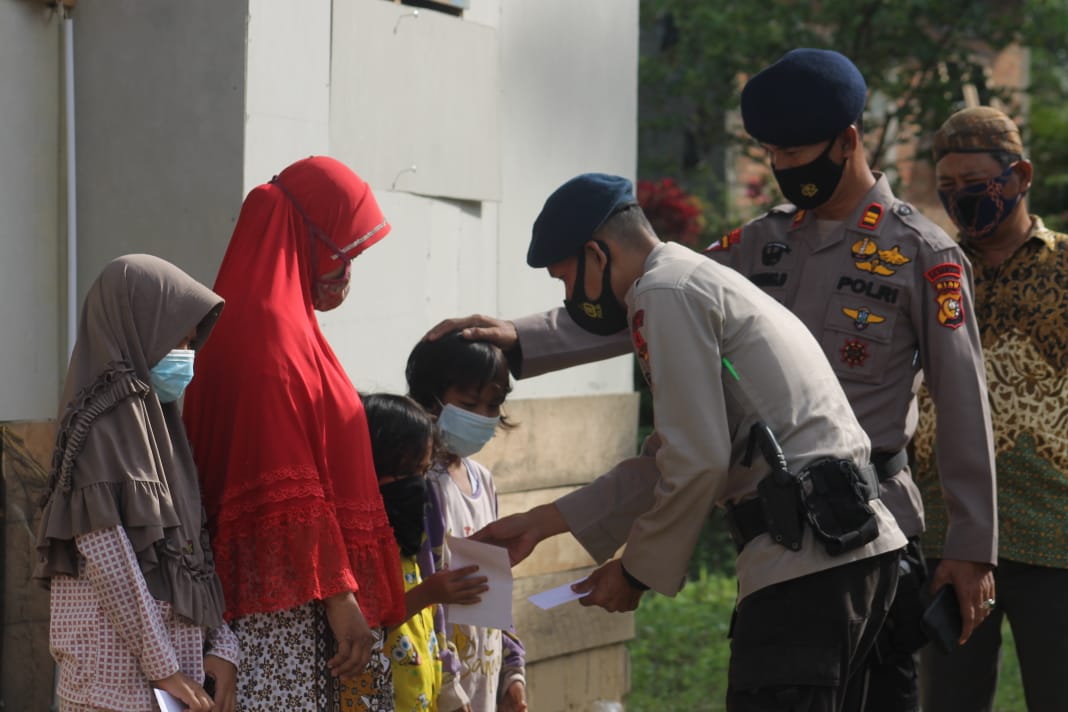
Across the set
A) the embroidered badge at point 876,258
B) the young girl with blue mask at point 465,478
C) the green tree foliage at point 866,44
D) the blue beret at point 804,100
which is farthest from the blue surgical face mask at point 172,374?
the green tree foliage at point 866,44

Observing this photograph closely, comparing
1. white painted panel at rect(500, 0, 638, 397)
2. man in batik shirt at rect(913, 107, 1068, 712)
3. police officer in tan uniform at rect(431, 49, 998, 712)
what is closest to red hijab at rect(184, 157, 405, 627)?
police officer in tan uniform at rect(431, 49, 998, 712)

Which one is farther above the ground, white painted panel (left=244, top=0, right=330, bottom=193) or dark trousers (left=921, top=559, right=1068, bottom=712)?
white painted panel (left=244, top=0, right=330, bottom=193)

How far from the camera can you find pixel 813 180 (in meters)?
3.92

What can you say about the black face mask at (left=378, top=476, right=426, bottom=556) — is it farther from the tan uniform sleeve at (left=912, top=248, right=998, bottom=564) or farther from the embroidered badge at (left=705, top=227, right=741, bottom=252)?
the tan uniform sleeve at (left=912, top=248, right=998, bottom=564)

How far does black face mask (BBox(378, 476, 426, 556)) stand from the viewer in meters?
3.58

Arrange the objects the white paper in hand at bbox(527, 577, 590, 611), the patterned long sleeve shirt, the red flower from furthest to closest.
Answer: the red flower → the white paper in hand at bbox(527, 577, 590, 611) → the patterned long sleeve shirt

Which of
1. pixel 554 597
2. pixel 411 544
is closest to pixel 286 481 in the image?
pixel 411 544

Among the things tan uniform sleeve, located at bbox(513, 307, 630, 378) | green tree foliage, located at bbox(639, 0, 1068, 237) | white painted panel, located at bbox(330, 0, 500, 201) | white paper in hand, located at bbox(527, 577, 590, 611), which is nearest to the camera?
white paper in hand, located at bbox(527, 577, 590, 611)

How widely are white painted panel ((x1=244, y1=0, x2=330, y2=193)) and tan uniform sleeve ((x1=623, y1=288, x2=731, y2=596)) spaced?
136 centimetres

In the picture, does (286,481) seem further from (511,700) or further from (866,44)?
(866,44)

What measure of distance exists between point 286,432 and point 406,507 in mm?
542

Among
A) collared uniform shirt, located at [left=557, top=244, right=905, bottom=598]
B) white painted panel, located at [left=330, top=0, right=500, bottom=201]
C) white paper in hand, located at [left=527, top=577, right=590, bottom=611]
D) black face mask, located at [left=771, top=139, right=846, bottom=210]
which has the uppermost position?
white painted panel, located at [left=330, top=0, right=500, bottom=201]

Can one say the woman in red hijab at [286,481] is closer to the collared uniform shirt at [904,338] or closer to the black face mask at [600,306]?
the black face mask at [600,306]

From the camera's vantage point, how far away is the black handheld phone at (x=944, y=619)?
363 cm
